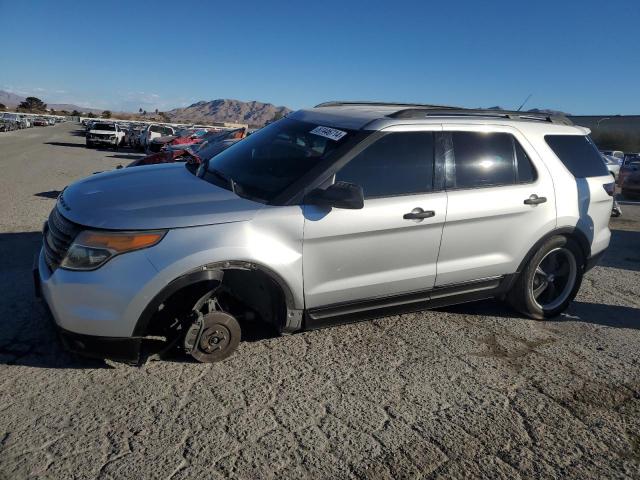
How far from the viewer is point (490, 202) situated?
423 cm

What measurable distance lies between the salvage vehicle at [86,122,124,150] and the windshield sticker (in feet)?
96.2

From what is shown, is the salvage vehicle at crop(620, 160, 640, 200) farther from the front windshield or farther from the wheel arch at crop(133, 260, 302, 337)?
the wheel arch at crop(133, 260, 302, 337)

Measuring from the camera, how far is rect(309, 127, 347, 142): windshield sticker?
393 centimetres

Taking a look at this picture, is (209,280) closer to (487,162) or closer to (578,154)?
(487,162)

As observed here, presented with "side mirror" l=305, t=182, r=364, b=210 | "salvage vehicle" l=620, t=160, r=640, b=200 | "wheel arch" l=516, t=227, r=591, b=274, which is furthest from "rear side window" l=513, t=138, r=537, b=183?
"salvage vehicle" l=620, t=160, r=640, b=200

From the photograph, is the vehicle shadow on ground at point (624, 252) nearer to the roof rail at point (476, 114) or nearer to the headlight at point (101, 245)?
the roof rail at point (476, 114)

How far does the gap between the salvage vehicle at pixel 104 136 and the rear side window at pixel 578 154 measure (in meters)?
29.8

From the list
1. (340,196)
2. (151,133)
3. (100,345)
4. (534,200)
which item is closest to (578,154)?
(534,200)

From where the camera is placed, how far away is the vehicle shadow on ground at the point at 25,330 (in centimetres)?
351

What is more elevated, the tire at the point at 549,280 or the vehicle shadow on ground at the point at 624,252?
the tire at the point at 549,280

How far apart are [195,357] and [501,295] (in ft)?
8.93

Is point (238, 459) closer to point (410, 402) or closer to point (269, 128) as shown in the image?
point (410, 402)

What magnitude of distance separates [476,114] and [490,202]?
802mm

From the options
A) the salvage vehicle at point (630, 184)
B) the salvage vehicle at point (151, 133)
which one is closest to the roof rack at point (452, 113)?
the salvage vehicle at point (630, 184)
